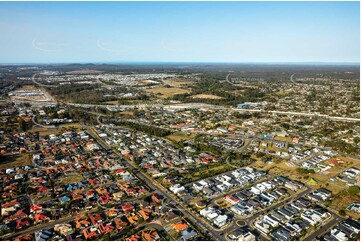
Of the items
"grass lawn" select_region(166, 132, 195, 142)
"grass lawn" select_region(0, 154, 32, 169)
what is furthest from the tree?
"grass lawn" select_region(0, 154, 32, 169)

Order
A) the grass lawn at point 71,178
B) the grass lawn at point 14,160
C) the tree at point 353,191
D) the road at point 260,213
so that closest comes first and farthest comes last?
1. the road at point 260,213
2. the tree at point 353,191
3. the grass lawn at point 71,178
4. the grass lawn at point 14,160

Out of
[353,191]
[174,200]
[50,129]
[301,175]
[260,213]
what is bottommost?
[260,213]

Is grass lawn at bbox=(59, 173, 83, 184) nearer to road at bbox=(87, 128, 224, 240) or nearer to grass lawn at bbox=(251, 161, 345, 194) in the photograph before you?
road at bbox=(87, 128, 224, 240)

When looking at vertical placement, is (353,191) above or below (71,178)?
above

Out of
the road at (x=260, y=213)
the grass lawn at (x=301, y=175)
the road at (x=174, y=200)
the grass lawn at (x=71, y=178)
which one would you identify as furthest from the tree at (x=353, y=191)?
the grass lawn at (x=71, y=178)

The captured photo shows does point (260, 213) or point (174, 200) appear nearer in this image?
point (260, 213)

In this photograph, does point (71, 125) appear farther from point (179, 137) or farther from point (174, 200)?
point (174, 200)

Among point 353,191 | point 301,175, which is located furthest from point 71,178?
point 353,191

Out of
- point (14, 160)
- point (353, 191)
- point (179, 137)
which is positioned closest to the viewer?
point (353, 191)

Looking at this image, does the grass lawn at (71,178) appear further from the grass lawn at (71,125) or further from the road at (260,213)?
the grass lawn at (71,125)
